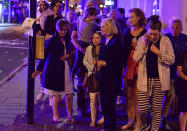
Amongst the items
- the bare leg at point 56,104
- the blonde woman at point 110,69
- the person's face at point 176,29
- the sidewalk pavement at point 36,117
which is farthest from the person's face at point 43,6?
the person's face at point 176,29

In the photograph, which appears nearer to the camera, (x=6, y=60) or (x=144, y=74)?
(x=144, y=74)

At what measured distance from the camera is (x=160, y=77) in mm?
5270

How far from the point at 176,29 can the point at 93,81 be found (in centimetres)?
172

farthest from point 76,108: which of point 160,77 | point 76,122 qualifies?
point 160,77

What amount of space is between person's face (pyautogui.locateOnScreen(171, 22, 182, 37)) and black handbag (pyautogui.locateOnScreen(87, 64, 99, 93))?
4.93 ft

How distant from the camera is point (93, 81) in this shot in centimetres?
604

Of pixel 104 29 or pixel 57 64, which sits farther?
pixel 57 64

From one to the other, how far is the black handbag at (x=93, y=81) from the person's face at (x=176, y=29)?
1.50 metres

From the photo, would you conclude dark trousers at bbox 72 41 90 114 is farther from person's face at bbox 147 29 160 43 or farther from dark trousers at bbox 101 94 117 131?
person's face at bbox 147 29 160 43

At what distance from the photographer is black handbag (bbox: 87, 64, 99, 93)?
19.7ft

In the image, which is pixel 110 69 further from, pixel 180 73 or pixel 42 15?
pixel 42 15

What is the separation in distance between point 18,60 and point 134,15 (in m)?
11.3

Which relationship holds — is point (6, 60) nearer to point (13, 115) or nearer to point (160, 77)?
point (13, 115)

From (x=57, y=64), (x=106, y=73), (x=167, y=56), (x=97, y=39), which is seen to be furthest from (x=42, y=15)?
(x=167, y=56)
